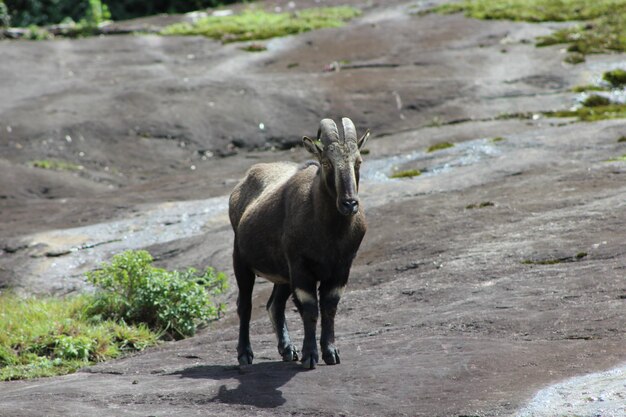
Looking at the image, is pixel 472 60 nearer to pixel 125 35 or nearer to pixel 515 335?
pixel 125 35

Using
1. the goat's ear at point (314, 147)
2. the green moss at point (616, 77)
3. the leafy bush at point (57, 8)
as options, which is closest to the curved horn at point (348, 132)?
the goat's ear at point (314, 147)

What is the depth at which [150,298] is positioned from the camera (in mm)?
14695

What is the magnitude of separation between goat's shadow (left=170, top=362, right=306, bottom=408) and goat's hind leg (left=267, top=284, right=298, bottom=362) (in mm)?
309

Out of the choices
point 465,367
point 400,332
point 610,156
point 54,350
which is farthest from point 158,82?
point 465,367

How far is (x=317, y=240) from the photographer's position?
9.81 metres

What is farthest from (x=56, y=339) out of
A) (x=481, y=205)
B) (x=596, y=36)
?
(x=596, y=36)

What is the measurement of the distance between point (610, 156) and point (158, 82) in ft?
47.3

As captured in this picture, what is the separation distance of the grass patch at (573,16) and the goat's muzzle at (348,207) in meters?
20.7

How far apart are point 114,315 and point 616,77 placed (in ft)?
53.6

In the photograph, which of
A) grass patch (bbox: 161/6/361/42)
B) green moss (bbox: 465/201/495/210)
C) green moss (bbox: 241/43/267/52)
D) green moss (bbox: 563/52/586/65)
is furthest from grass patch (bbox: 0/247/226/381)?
grass patch (bbox: 161/6/361/42)

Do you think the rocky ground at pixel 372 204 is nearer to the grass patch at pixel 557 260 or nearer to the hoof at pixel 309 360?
the grass patch at pixel 557 260

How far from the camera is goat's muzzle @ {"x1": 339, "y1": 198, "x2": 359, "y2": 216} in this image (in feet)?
29.9

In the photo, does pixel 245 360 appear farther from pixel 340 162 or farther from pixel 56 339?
pixel 56 339

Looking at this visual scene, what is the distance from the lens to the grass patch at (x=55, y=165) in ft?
79.9
